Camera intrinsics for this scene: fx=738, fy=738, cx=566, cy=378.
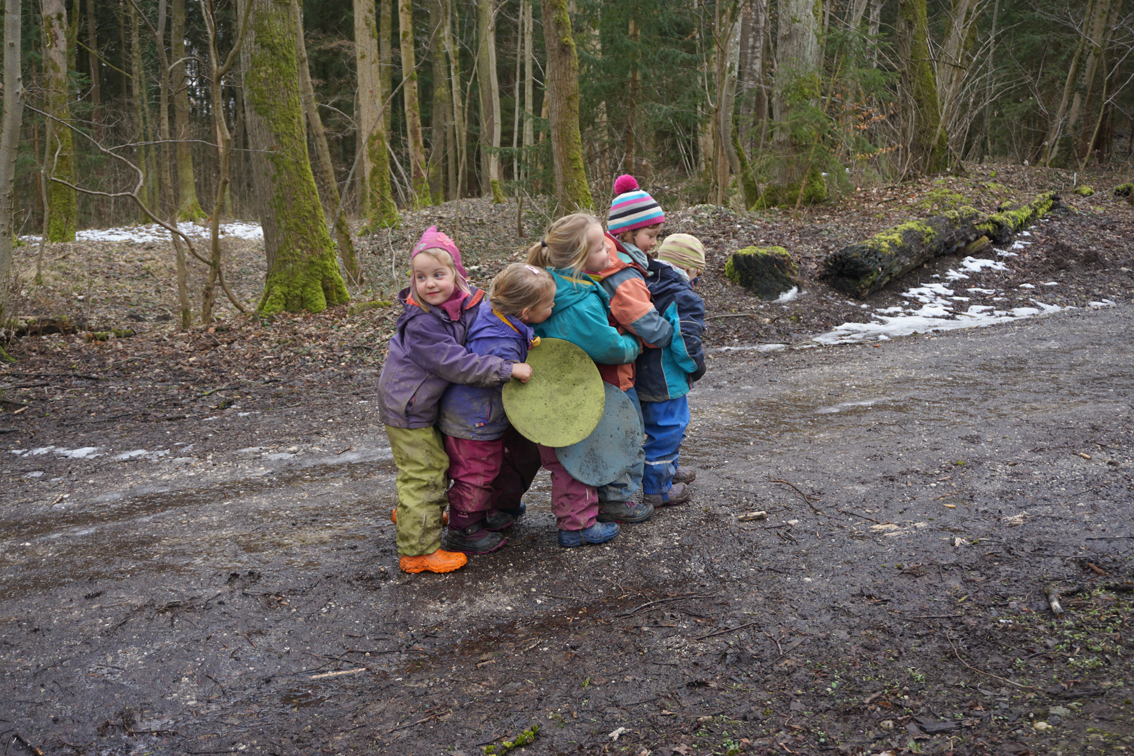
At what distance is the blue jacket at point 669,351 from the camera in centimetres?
412

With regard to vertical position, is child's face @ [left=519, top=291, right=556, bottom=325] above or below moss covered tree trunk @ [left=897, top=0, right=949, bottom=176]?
below

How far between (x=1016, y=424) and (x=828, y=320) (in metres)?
4.45

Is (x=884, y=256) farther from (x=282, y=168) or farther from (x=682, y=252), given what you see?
(x=282, y=168)

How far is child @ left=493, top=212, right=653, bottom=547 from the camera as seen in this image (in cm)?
369

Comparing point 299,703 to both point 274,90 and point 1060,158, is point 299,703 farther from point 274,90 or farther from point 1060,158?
point 1060,158

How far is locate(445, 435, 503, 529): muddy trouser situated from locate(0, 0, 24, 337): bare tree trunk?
6.90 meters

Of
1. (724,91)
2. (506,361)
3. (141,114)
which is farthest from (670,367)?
(141,114)

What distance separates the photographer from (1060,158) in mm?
23469

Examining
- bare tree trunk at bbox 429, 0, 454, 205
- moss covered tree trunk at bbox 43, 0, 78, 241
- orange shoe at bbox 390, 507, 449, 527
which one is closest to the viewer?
orange shoe at bbox 390, 507, 449, 527

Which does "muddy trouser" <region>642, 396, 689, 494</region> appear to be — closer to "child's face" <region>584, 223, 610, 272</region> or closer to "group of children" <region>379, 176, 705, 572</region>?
"group of children" <region>379, 176, 705, 572</region>

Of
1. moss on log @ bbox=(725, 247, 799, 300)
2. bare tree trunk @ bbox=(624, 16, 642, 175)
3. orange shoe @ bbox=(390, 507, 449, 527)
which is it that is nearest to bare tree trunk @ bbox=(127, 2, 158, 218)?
bare tree trunk @ bbox=(624, 16, 642, 175)

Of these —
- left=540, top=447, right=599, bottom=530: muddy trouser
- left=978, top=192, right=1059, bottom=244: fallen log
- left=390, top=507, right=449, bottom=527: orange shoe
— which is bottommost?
left=390, top=507, right=449, bottom=527: orange shoe

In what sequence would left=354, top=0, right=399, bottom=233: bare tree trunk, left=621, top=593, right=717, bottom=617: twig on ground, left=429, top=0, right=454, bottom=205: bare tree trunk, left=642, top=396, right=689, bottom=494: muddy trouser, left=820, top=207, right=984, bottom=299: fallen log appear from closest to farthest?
left=621, top=593, right=717, bottom=617: twig on ground
left=642, top=396, right=689, bottom=494: muddy trouser
left=820, top=207, right=984, bottom=299: fallen log
left=354, top=0, right=399, bottom=233: bare tree trunk
left=429, top=0, right=454, bottom=205: bare tree trunk

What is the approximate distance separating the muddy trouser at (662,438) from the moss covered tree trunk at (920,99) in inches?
591
